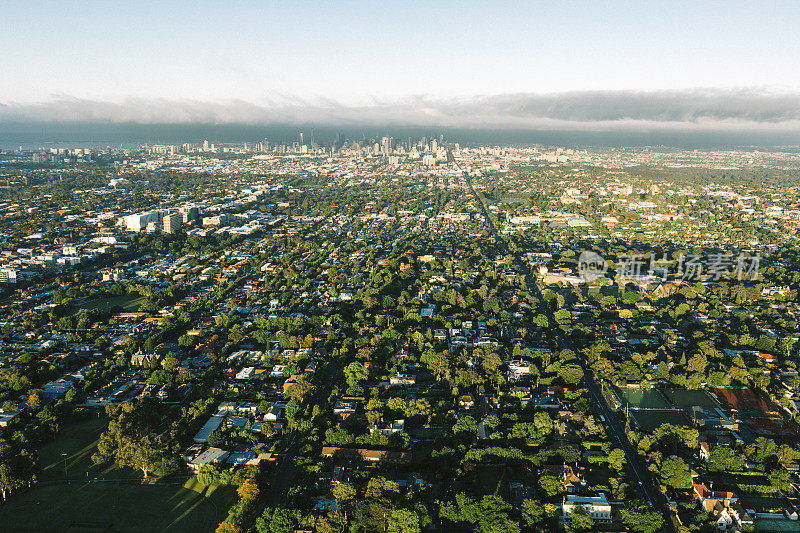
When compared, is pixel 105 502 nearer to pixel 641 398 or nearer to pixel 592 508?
pixel 592 508

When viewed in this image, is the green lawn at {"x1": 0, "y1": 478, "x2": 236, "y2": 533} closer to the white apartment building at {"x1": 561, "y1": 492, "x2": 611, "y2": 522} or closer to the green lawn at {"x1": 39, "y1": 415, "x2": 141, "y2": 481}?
the green lawn at {"x1": 39, "y1": 415, "x2": 141, "y2": 481}

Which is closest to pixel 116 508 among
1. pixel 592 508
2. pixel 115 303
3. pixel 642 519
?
pixel 592 508

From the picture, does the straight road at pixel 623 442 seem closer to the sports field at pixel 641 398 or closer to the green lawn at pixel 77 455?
the sports field at pixel 641 398

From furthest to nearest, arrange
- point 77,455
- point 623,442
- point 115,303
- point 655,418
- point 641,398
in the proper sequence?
point 115,303 < point 641,398 < point 655,418 < point 623,442 < point 77,455

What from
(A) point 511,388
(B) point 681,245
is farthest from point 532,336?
(B) point 681,245

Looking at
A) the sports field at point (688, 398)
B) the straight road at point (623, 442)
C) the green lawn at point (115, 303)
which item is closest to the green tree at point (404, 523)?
the straight road at point (623, 442)

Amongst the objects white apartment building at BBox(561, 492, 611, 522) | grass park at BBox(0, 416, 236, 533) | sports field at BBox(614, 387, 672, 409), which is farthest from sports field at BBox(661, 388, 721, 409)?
grass park at BBox(0, 416, 236, 533)
